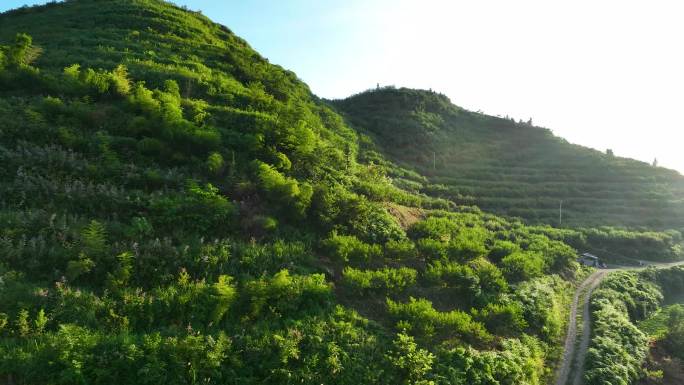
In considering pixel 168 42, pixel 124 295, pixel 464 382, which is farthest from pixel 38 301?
pixel 168 42

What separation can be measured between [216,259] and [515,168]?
51604 millimetres

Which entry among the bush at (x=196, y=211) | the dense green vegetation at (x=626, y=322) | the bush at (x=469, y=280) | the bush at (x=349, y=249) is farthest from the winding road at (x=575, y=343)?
the bush at (x=196, y=211)

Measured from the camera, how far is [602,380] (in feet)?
46.1

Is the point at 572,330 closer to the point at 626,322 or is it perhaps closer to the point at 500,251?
the point at 626,322

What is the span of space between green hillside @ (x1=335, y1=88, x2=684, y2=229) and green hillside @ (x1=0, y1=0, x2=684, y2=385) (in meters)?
19.8

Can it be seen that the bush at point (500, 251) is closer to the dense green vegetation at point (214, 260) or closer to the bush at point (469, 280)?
the dense green vegetation at point (214, 260)

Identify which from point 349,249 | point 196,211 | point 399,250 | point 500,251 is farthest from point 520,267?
point 196,211

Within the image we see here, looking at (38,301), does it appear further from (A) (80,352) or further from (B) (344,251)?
(B) (344,251)

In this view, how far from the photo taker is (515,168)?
176 feet

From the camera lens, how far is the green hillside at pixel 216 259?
8.60 metres

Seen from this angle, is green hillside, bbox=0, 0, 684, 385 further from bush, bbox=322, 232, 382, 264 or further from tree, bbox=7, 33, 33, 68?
tree, bbox=7, 33, 33, 68

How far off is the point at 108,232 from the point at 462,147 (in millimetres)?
54137

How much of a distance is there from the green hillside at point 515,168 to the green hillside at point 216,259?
1985cm

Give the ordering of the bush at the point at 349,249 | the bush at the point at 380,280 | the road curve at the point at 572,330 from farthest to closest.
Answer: the bush at the point at 349,249 → the road curve at the point at 572,330 → the bush at the point at 380,280
